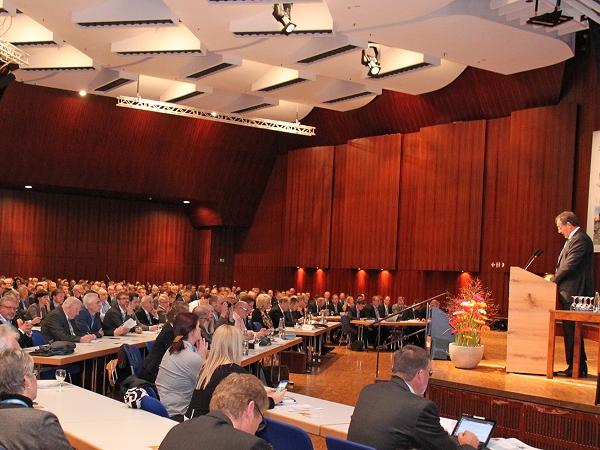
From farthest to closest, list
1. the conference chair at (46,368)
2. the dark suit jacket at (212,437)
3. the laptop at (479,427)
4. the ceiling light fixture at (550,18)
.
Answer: the ceiling light fixture at (550,18)
the conference chair at (46,368)
the laptop at (479,427)
the dark suit jacket at (212,437)

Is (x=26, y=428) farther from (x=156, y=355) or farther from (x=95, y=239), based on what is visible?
(x=95, y=239)

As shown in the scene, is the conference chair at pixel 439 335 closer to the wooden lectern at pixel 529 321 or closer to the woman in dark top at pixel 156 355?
the wooden lectern at pixel 529 321

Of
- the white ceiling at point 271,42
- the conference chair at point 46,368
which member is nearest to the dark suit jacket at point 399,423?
the conference chair at point 46,368

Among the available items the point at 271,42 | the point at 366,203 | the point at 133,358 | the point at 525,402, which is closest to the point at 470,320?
the point at 525,402

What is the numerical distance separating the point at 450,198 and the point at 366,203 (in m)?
3.15

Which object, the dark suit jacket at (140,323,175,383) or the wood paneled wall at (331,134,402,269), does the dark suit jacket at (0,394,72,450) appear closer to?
the dark suit jacket at (140,323,175,383)

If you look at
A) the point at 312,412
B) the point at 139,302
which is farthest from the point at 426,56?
the point at 312,412

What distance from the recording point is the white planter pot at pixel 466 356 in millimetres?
7828

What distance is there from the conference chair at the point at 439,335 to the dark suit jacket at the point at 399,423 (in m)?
5.30

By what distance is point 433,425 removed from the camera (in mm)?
3686

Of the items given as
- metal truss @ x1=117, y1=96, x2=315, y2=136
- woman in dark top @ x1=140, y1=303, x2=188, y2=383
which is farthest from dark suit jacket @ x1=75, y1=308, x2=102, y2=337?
metal truss @ x1=117, y1=96, x2=315, y2=136

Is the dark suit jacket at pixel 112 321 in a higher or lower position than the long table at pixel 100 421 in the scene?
lower

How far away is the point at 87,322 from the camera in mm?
10312

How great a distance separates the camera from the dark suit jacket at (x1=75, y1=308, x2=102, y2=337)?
10.1 m
